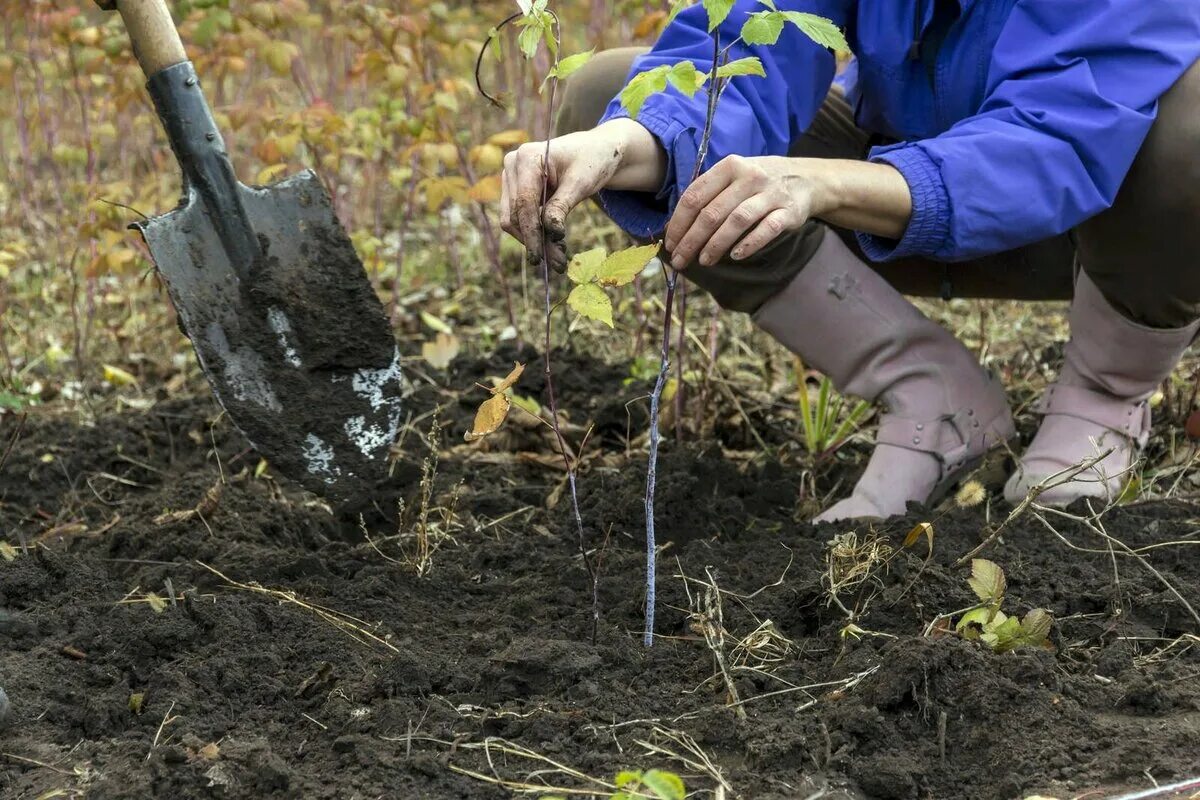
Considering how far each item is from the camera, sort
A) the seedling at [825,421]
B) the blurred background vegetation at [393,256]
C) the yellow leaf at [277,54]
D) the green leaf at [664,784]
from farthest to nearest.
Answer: the yellow leaf at [277,54]
the blurred background vegetation at [393,256]
the seedling at [825,421]
the green leaf at [664,784]

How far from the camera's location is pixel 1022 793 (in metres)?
1.44

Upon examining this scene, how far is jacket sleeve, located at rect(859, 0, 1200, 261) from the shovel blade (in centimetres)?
94

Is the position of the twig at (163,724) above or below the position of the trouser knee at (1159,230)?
below

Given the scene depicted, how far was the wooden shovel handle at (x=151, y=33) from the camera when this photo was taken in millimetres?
2219

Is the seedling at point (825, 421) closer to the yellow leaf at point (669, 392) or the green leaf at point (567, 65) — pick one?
the yellow leaf at point (669, 392)

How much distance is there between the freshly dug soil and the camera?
Answer: 151cm

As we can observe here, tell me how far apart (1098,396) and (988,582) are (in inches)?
29.9

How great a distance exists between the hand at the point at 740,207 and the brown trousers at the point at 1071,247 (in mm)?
552

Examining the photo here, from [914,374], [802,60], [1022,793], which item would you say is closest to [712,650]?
[1022,793]

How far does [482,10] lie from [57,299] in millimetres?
1694

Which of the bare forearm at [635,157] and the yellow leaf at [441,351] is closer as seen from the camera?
the bare forearm at [635,157]

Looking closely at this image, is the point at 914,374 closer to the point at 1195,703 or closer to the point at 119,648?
the point at 1195,703

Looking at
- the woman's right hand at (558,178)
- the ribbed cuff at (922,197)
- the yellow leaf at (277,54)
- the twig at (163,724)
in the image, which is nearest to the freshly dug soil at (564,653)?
the twig at (163,724)

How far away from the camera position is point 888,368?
2.32 metres
